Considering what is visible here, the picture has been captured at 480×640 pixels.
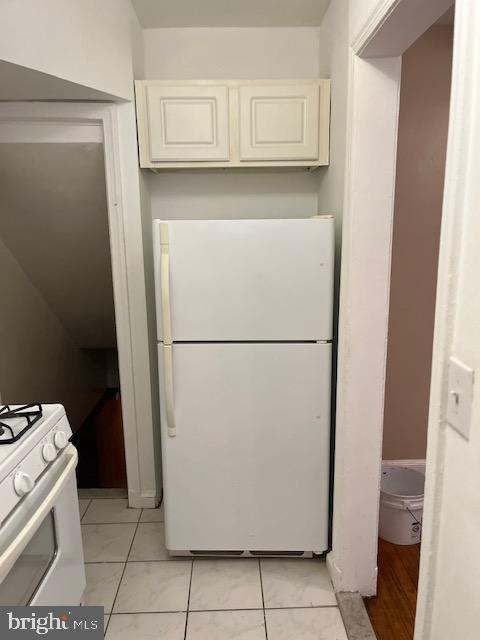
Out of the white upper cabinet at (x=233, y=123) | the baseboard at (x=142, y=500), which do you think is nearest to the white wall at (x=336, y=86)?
the white upper cabinet at (x=233, y=123)

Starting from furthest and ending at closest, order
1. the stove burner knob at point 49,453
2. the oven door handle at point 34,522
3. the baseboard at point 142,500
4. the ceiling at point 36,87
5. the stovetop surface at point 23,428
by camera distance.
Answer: the baseboard at point 142,500
the ceiling at point 36,87
the stove burner knob at point 49,453
the stovetop surface at point 23,428
the oven door handle at point 34,522

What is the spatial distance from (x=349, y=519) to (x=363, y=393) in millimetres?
552

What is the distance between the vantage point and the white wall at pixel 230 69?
2240 millimetres

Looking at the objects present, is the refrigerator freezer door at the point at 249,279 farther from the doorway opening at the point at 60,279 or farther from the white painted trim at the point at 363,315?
the doorway opening at the point at 60,279

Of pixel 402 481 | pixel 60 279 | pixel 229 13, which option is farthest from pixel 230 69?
pixel 402 481

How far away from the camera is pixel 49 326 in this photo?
3.39m

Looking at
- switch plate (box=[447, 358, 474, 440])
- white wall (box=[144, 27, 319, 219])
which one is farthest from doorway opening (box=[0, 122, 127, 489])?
switch plate (box=[447, 358, 474, 440])

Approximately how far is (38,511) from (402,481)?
1.96m

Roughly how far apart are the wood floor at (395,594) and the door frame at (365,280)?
0.08 m

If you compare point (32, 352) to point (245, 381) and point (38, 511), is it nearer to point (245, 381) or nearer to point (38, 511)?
point (245, 381)

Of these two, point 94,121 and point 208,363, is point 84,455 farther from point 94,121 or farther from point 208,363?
point 94,121

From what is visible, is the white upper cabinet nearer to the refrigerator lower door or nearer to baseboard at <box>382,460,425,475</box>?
the refrigerator lower door

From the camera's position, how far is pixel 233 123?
81.4 inches

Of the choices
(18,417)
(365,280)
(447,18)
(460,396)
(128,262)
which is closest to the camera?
(460,396)
